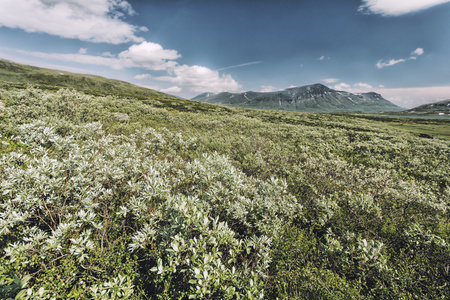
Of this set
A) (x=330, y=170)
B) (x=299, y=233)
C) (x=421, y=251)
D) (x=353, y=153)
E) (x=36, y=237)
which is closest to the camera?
(x=36, y=237)

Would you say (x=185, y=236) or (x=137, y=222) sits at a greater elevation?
(x=185, y=236)

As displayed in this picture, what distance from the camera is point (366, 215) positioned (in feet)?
22.9

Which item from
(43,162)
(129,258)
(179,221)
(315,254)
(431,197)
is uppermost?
(43,162)

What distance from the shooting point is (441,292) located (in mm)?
4148

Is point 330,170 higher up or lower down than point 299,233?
higher up

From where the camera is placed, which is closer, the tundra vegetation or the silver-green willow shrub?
the silver-green willow shrub

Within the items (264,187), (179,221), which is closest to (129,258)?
(179,221)

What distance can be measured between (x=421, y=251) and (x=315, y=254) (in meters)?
3.52

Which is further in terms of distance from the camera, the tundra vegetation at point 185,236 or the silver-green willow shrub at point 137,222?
the tundra vegetation at point 185,236

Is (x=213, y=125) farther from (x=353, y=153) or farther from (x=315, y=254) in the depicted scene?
(x=315, y=254)

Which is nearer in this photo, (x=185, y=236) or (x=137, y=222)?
(x=185, y=236)

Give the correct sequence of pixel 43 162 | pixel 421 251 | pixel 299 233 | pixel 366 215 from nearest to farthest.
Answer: pixel 43 162 → pixel 421 251 → pixel 299 233 → pixel 366 215

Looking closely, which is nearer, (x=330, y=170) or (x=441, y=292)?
(x=441, y=292)

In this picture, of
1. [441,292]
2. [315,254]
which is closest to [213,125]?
[315,254]
